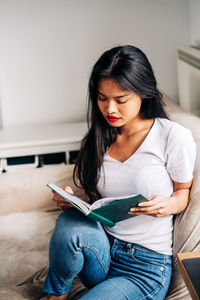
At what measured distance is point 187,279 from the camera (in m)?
0.88

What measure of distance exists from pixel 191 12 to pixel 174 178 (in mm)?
1559

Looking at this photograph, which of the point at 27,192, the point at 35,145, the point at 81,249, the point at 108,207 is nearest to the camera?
the point at 108,207

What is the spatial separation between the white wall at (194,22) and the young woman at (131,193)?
3.99ft

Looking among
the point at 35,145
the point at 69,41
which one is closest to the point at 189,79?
the point at 69,41

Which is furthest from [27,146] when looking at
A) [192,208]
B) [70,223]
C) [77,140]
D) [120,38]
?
[192,208]

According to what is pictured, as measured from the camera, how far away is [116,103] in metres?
1.34

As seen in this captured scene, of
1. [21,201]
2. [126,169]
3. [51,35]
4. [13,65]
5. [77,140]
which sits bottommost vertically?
[21,201]

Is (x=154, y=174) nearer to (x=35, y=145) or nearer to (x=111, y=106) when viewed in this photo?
(x=111, y=106)

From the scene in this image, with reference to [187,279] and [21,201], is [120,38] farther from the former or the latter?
[187,279]

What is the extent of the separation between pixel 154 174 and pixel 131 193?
96 mm

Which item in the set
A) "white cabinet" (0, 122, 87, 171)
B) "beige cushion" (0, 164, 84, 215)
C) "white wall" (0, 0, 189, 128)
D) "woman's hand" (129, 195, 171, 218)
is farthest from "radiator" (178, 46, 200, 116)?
"woman's hand" (129, 195, 171, 218)

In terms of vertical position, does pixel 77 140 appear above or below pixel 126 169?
below

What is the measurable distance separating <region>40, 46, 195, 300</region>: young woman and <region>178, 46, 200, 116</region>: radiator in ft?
2.75

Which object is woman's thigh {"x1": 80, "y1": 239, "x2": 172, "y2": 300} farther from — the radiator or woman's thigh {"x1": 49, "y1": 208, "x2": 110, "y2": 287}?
the radiator
